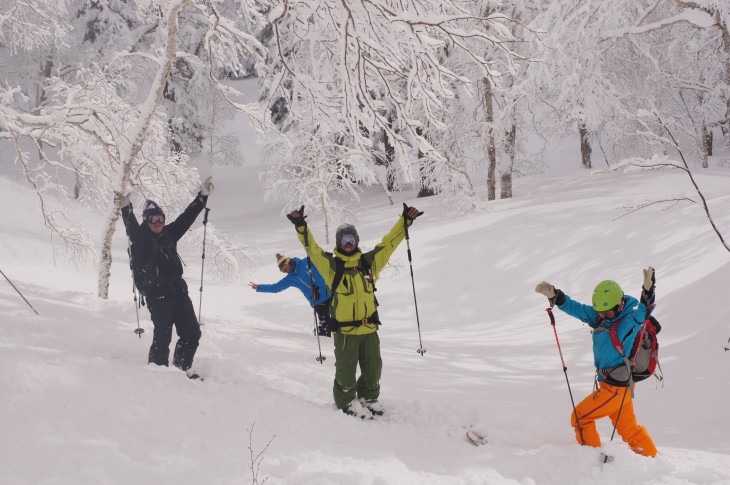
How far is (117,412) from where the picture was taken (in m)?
4.05

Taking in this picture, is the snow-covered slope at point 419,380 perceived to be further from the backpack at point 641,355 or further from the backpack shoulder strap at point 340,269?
the backpack shoulder strap at point 340,269

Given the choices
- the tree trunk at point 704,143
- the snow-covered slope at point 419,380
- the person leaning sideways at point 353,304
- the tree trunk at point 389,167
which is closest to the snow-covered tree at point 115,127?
the snow-covered slope at point 419,380

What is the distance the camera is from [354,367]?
5199 millimetres

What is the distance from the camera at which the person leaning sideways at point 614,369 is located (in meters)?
4.51

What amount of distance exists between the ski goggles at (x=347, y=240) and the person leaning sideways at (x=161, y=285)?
1.36 metres

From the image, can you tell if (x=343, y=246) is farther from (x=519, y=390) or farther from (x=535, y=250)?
(x=535, y=250)

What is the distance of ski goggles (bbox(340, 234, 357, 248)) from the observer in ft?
16.6

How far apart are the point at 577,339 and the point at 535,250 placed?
4.44 metres

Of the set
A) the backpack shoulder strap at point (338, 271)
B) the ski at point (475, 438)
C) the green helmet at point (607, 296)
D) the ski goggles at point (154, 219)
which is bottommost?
the ski at point (475, 438)

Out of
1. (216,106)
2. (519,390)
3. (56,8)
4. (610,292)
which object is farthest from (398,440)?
(216,106)

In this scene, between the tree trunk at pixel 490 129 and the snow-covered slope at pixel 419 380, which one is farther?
the tree trunk at pixel 490 129

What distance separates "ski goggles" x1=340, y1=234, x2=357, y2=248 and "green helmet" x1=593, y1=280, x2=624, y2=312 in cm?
193

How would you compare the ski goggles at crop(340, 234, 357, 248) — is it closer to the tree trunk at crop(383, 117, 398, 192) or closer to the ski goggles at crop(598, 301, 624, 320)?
the ski goggles at crop(598, 301, 624, 320)

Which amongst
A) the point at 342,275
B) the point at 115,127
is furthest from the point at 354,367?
the point at 115,127
